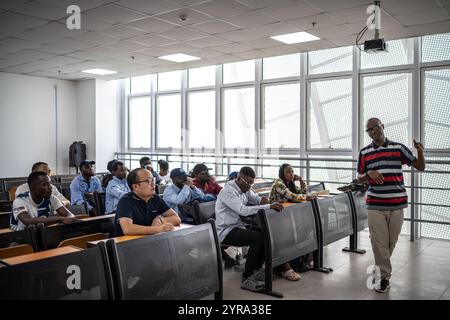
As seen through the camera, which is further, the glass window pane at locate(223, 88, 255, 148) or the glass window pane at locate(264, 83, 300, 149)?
the glass window pane at locate(223, 88, 255, 148)

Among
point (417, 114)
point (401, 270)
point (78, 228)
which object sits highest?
point (417, 114)

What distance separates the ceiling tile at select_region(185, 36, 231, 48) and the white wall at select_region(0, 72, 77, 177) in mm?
6049

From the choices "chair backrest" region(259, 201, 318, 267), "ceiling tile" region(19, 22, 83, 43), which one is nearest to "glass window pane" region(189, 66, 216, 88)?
"ceiling tile" region(19, 22, 83, 43)

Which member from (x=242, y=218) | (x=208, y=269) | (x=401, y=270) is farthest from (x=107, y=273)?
(x=401, y=270)

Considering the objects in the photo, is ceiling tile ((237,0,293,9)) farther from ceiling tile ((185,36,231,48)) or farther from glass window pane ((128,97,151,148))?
glass window pane ((128,97,151,148))

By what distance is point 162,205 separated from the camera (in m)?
3.61

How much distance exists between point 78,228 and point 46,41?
5362 mm

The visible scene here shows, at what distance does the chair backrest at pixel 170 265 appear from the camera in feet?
8.41

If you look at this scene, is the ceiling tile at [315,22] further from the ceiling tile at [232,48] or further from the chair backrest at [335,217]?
the chair backrest at [335,217]

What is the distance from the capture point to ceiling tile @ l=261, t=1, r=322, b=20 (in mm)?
5581

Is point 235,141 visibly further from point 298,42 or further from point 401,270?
point 401,270

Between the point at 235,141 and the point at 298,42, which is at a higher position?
the point at 298,42

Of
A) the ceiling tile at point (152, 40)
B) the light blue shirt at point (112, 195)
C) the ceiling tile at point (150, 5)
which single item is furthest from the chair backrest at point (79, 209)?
the ceiling tile at point (152, 40)

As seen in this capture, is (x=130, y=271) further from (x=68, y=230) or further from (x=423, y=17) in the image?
(x=423, y=17)
